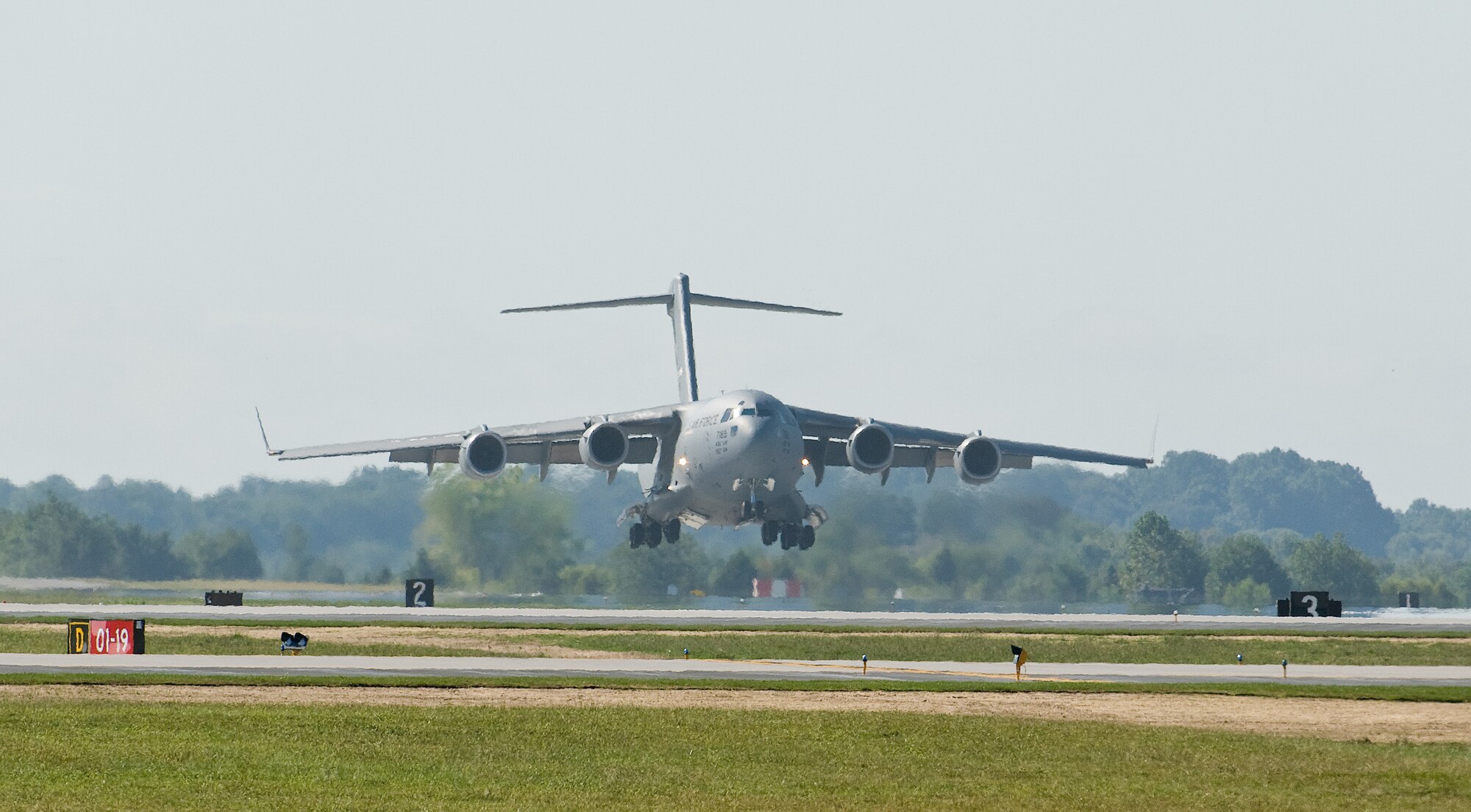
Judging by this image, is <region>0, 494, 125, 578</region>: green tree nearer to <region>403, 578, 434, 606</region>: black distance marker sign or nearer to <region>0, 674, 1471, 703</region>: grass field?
<region>403, 578, 434, 606</region>: black distance marker sign

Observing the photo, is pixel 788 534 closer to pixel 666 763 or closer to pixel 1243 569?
pixel 1243 569

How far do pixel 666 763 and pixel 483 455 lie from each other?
124 ft

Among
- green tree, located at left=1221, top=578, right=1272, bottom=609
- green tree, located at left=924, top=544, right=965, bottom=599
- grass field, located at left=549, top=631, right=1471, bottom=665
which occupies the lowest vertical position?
grass field, located at left=549, top=631, right=1471, bottom=665

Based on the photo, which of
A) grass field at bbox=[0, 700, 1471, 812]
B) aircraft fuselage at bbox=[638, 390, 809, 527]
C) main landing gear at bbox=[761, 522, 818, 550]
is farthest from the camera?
main landing gear at bbox=[761, 522, 818, 550]

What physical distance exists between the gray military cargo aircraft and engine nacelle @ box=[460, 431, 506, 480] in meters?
0.04

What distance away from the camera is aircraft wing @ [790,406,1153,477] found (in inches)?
2327

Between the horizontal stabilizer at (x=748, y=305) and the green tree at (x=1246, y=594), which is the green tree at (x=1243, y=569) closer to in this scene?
the green tree at (x=1246, y=594)

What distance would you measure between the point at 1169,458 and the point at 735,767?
11880 cm

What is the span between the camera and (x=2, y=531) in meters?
83.9

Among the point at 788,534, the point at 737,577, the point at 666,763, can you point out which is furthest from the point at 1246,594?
the point at 666,763

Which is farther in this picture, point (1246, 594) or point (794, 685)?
point (1246, 594)

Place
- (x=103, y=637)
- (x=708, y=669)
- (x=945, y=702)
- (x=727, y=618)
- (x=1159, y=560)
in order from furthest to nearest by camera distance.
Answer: (x=1159, y=560) → (x=727, y=618) → (x=103, y=637) → (x=708, y=669) → (x=945, y=702)

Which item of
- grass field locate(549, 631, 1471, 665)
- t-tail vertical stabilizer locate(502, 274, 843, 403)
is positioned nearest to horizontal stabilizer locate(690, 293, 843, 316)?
t-tail vertical stabilizer locate(502, 274, 843, 403)

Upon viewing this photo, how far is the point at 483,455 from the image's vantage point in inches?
2249
